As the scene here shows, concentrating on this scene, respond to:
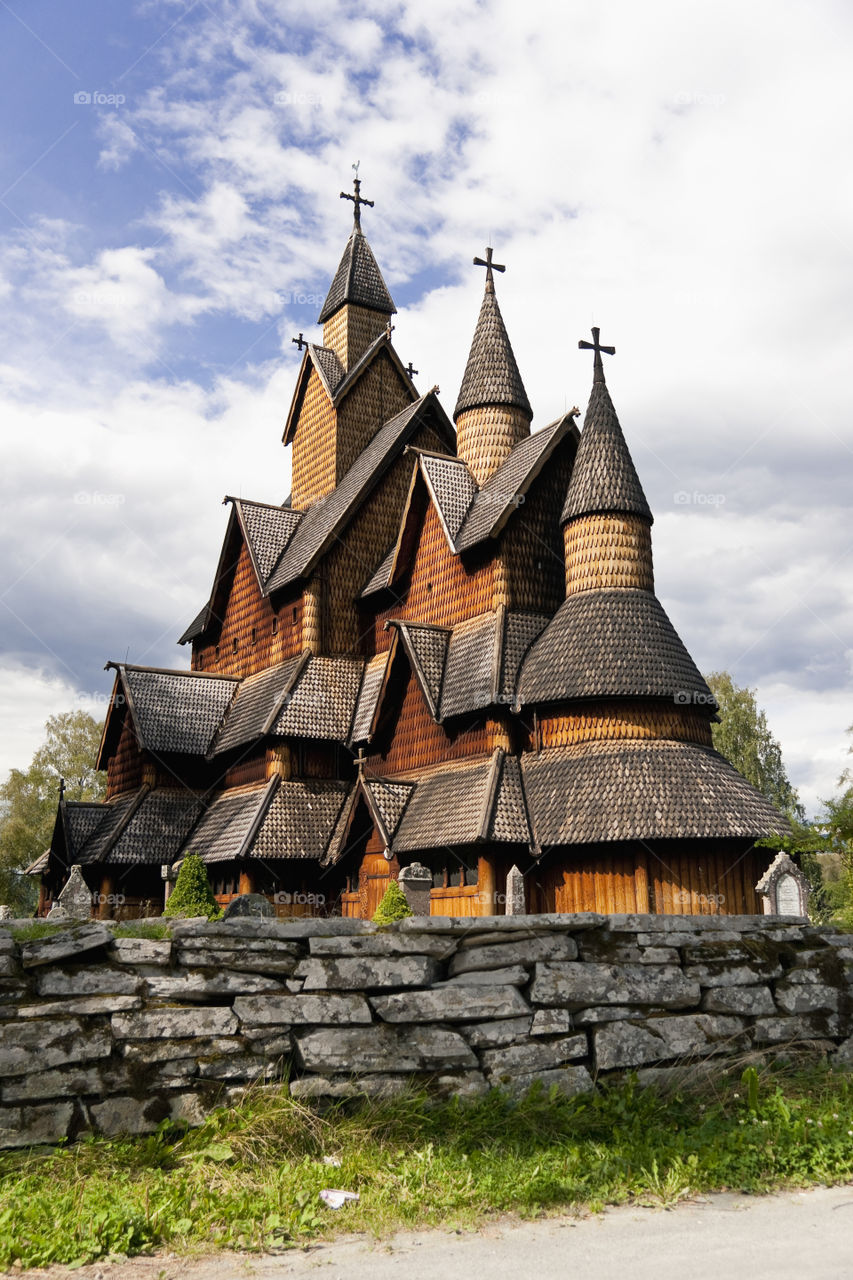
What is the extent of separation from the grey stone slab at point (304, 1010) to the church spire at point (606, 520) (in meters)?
15.1

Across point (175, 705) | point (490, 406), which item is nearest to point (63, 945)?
point (490, 406)

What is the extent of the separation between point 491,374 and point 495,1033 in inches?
838

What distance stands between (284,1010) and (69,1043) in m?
1.21

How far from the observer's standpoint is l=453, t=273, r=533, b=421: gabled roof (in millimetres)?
25578

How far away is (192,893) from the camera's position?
850 inches

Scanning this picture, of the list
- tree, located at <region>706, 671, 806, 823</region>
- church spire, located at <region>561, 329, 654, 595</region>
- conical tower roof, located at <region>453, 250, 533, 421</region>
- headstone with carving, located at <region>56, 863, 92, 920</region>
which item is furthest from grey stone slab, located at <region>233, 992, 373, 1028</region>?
tree, located at <region>706, 671, 806, 823</region>

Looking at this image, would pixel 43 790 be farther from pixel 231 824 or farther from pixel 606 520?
pixel 606 520

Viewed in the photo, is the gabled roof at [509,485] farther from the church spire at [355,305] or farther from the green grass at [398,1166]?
the green grass at [398,1166]

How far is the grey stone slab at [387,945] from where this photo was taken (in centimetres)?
645

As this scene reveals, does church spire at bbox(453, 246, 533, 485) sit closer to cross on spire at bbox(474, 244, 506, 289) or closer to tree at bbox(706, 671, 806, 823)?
cross on spire at bbox(474, 244, 506, 289)

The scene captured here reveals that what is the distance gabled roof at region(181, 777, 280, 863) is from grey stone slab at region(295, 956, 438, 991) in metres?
16.2

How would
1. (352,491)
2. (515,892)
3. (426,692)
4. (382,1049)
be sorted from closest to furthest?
(382,1049)
(515,892)
(426,692)
(352,491)

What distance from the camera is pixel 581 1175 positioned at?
18.8 ft

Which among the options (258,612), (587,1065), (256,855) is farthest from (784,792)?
(587,1065)
